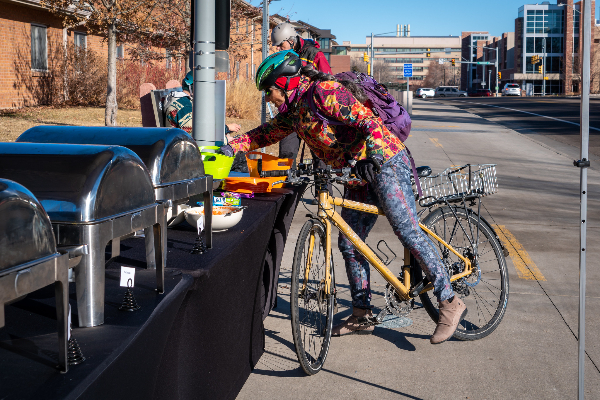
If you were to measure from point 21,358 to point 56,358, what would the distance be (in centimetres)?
8

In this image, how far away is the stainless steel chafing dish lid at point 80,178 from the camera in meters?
1.65

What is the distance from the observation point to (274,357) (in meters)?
3.88

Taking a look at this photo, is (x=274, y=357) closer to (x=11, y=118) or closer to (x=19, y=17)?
(x=11, y=118)

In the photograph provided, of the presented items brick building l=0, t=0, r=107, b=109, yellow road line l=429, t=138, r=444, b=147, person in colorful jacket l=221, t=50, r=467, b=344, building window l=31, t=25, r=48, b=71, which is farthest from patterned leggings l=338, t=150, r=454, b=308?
building window l=31, t=25, r=48, b=71

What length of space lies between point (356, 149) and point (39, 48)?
21.0 m

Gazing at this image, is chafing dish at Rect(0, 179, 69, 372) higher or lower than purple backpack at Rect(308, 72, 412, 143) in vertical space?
lower

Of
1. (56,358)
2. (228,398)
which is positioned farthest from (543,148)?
(56,358)

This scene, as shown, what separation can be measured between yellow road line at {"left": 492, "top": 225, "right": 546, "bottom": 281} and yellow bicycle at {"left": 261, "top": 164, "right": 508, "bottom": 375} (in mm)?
1038

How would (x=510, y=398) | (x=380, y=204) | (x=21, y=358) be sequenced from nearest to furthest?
(x=21, y=358) → (x=510, y=398) → (x=380, y=204)

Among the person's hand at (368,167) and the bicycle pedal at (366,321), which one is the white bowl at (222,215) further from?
the bicycle pedal at (366,321)

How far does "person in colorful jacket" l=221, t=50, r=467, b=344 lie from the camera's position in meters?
3.35

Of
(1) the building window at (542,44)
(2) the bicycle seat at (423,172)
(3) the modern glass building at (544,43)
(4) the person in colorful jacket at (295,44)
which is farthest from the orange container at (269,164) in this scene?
(1) the building window at (542,44)

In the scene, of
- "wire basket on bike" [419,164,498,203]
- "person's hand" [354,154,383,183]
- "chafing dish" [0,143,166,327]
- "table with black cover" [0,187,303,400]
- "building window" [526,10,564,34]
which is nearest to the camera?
"table with black cover" [0,187,303,400]

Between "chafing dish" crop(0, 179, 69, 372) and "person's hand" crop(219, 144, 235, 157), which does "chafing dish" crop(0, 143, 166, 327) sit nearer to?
"chafing dish" crop(0, 179, 69, 372)
